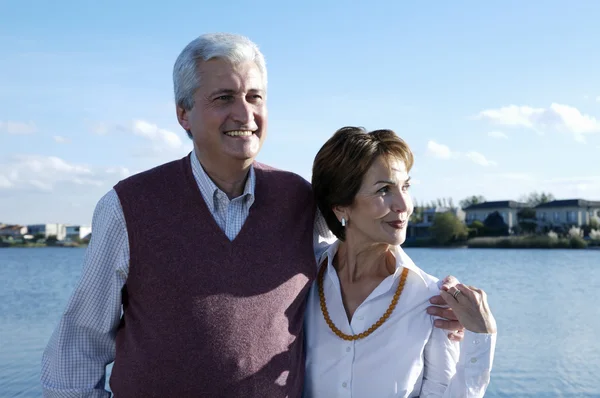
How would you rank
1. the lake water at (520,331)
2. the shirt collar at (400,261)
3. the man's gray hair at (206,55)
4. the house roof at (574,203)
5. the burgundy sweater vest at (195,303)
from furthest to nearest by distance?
the house roof at (574,203) < the lake water at (520,331) < the shirt collar at (400,261) < the man's gray hair at (206,55) < the burgundy sweater vest at (195,303)

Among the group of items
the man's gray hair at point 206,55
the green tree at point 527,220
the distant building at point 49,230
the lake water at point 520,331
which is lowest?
the lake water at point 520,331

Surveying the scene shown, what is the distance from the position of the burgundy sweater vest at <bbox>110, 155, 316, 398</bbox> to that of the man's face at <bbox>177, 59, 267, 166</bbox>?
191mm

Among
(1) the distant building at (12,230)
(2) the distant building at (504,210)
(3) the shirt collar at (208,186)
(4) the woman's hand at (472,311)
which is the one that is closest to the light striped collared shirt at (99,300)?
(3) the shirt collar at (208,186)

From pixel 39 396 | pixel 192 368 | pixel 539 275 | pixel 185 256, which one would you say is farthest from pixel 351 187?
pixel 539 275

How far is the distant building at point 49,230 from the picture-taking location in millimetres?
106625

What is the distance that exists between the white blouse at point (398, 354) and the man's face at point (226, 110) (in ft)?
2.58

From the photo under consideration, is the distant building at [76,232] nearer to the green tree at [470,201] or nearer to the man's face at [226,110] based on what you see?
the green tree at [470,201]

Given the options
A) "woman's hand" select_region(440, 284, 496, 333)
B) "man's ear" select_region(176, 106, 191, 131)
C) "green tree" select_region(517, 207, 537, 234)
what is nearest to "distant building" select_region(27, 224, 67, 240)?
"green tree" select_region(517, 207, 537, 234)

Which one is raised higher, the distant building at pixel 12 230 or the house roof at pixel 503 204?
the house roof at pixel 503 204

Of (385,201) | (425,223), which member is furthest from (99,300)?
(425,223)

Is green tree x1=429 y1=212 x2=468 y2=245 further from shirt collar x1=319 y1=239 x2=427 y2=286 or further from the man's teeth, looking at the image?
the man's teeth

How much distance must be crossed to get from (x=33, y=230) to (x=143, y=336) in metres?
116

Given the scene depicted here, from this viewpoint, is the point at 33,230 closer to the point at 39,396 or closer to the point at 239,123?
the point at 39,396

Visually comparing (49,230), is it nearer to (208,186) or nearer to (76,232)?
(76,232)
